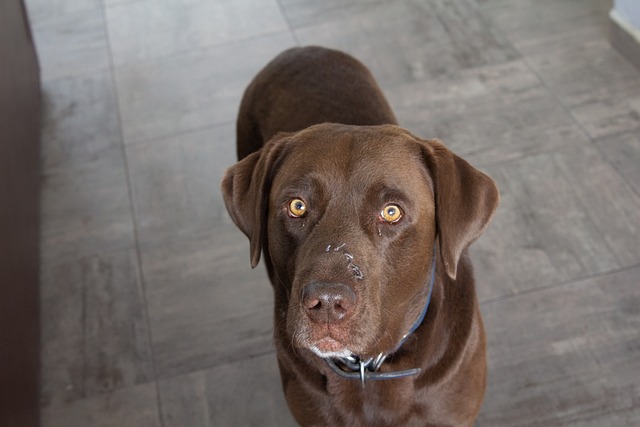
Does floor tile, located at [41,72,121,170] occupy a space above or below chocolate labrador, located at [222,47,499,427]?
below

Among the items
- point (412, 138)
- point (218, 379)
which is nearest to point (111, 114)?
point (218, 379)

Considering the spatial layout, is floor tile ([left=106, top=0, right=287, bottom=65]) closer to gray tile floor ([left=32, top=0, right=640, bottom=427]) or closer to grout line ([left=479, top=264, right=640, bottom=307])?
gray tile floor ([left=32, top=0, right=640, bottom=427])

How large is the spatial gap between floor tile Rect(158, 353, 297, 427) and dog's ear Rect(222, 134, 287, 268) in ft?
3.01

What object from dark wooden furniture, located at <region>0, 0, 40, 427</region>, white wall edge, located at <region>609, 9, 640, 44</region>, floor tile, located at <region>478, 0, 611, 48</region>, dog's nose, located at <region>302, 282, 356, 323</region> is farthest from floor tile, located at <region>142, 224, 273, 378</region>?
white wall edge, located at <region>609, 9, 640, 44</region>

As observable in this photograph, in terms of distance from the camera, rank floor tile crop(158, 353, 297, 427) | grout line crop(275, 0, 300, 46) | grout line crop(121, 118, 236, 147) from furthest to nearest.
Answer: grout line crop(275, 0, 300, 46), grout line crop(121, 118, 236, 147), floor tile crop(158, 353, 297, 427)

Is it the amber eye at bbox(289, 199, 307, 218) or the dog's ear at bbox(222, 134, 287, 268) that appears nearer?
the amber eye at bbox(289, 199, 307, 218)

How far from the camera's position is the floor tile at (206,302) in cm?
329

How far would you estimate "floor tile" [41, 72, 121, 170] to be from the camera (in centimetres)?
441

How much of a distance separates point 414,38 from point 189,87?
127 cm

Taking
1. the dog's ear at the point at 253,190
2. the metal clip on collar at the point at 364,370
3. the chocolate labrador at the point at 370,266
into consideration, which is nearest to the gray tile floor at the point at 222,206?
the chocolate labrador at the point at 370,266

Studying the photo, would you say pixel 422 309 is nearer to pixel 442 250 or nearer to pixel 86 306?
pixel 442 250

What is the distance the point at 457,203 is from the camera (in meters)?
2.18

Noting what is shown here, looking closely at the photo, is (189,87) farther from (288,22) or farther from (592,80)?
(592,80)

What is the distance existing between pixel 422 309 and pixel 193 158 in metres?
2.16
